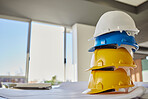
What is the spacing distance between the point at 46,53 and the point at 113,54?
3.70 m

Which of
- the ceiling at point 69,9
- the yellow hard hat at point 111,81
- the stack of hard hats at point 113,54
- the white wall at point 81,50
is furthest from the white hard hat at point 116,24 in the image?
the white wall at point 81,50

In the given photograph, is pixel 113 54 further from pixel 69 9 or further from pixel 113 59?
pixel 69 9

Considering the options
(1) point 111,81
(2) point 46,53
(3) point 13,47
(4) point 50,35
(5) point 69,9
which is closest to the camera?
(1) point 111,81

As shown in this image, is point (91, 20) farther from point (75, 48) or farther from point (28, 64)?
point (28, 64)

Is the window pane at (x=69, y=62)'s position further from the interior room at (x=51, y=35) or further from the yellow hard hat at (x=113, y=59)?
the yellow hard hat at (x=113, y=59)

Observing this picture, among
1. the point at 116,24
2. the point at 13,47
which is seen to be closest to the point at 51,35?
the point at 13,47

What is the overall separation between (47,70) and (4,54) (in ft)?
3.63

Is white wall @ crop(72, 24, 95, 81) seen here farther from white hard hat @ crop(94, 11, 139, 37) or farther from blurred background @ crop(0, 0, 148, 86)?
white hard hat @ crop(94, 11, 139, 37)

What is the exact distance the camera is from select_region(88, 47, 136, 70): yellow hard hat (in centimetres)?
45

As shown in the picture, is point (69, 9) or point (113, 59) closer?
point (113, 59)

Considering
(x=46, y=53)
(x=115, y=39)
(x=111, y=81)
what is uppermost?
(x=46, y=53)

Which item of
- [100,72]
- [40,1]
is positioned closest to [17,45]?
[40,1]

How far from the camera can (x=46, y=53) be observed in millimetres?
4062

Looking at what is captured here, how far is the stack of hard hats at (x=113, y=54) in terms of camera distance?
1.45ft
